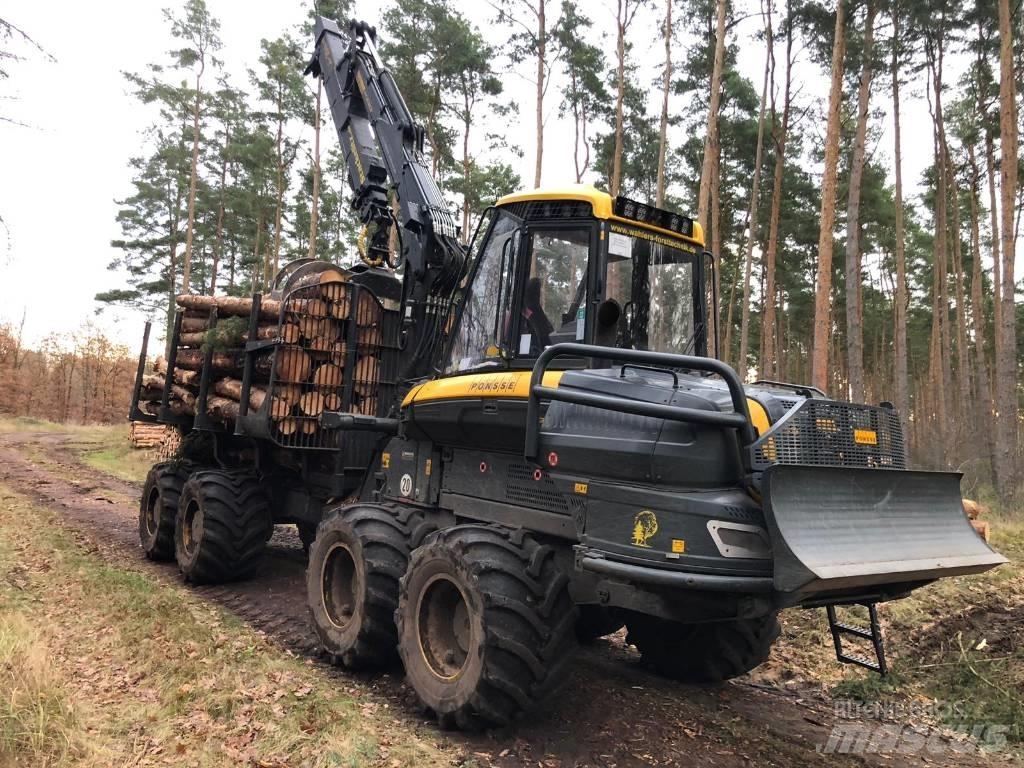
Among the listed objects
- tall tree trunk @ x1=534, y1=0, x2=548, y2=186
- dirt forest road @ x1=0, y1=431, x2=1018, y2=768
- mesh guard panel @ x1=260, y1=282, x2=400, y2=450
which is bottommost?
dirt forest road @ x1=0, y1=431, x2=1018, y2=768

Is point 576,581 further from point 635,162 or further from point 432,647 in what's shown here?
point 635,162

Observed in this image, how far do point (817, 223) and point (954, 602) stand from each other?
19.9 m

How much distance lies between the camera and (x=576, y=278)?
459 cm

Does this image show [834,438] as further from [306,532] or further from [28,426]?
[28,426]

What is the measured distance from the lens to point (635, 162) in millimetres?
23984

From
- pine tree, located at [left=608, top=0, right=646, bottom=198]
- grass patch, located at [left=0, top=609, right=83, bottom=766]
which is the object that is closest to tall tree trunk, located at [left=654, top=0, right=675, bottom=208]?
pine tree, located at [left=608, top=0, right=646, bottom=198]

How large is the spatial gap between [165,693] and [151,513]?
5340 millimetres

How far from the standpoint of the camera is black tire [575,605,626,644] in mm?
4871

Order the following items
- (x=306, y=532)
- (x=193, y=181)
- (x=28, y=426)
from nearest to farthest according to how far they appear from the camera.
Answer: (x=306, y=532), (x=193, y=181), (x=28, y=426)

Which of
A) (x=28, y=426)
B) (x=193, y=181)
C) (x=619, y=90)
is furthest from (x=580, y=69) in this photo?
(x=28, y=426)

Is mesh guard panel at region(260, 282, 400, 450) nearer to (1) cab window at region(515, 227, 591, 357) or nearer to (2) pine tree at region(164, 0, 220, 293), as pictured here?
(1) cab window at region(515, 227, 591, 357)

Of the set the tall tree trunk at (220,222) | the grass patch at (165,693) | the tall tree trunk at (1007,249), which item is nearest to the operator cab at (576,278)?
the grass patch at (165,693)

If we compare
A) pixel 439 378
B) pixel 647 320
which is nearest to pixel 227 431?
pixel 439 378

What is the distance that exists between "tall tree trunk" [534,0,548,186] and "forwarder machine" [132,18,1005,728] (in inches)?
626
